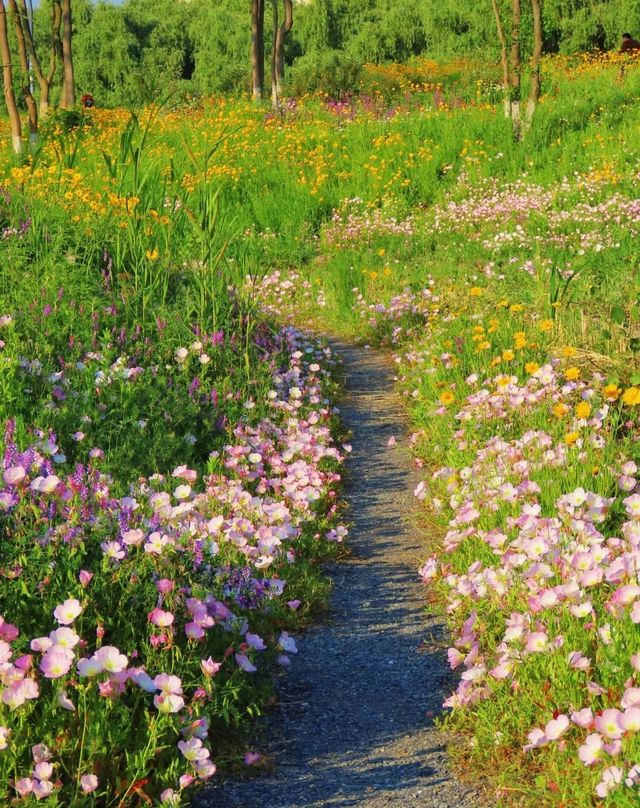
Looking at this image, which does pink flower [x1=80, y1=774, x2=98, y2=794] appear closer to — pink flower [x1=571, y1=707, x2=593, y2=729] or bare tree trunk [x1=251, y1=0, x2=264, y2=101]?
pink flower [x1=571, y1=707, x2=593, y2=729]

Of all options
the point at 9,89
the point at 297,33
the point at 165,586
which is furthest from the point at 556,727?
the point at 297,33

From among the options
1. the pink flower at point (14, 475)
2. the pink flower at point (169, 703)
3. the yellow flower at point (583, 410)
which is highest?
the pink flower at point (14, 475)

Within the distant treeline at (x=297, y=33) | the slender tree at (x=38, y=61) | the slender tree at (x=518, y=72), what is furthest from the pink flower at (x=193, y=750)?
the distant treeline at (x=297, y=33)

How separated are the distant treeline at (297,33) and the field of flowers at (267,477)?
22.7 metres

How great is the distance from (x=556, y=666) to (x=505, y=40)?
15.4 m

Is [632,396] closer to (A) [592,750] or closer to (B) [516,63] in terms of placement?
(A) [592,750]

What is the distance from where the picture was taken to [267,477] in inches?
197

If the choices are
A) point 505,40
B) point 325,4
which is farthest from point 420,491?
point 325,4

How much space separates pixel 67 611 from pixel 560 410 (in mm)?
2792

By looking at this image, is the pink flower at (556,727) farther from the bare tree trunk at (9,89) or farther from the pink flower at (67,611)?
the bare tree trunk at (9,89)

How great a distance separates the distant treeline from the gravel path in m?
26.7

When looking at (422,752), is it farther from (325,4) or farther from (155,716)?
→ (325,4)

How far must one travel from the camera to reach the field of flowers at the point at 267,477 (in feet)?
8.55

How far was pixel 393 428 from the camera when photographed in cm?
639
